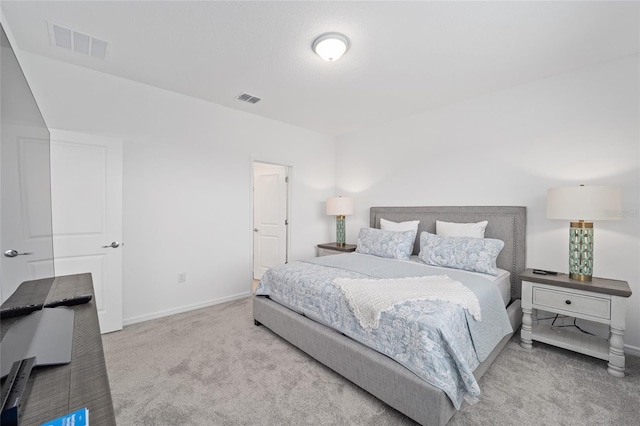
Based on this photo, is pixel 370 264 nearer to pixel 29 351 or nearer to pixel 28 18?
pixel 29 351

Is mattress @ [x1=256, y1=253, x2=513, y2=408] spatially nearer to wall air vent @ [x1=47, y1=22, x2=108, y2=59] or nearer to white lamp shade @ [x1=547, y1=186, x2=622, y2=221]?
white lamp shade @ [x1=547, y1=186, x2=622, y2=221]

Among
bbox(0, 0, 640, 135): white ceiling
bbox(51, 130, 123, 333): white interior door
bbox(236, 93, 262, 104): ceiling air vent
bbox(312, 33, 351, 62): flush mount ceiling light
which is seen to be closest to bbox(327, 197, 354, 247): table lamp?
bbox(0, 0, 640, 135): white ceiling

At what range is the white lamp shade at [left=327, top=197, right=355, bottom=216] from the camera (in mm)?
4309

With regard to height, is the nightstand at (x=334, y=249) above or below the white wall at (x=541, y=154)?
below

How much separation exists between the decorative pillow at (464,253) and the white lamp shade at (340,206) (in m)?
1.56

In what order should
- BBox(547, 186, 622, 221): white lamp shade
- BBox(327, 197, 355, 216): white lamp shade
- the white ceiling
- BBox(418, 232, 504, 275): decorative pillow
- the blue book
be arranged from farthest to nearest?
BBox(327, 197, 355, 216): white lamp shade → BBox(418, 232, 504, 275): decorative pillow → BBox(547, 186, 622, 221): white lamp shade → the white ceiling → the blue book

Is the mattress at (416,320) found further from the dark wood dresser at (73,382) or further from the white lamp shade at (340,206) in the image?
the white lamp shade at (340,206)

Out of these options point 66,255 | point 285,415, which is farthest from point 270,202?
point 285,415

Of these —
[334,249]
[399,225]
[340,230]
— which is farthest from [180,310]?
[399,225]

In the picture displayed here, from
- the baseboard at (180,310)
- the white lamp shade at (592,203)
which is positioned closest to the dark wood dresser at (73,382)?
the baseboard at (180,310)

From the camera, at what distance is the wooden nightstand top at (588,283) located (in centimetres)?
205

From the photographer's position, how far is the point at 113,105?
2.82 meters

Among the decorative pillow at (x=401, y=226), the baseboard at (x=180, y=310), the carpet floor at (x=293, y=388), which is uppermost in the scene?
the decorative pillow at (x=401, y=226)

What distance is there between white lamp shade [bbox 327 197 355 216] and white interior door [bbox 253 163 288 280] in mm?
751
